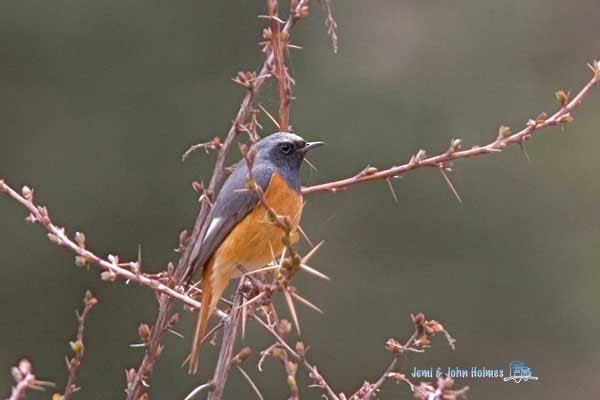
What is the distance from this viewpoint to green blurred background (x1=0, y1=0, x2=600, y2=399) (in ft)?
45.7

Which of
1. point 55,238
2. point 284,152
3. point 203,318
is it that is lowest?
point 55,238

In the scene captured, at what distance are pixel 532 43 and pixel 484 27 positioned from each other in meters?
0.93

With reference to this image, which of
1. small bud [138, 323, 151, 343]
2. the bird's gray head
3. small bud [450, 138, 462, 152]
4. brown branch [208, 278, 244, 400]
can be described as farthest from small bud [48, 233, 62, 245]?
the bird's gray head

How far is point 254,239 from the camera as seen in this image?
3666 mm

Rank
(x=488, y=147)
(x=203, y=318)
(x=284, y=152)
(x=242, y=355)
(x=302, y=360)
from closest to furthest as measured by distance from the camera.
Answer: (x=302, y=360), (x=242, y=355), (x=488, y=147), (x=203, y=318), (x=284, y=152)

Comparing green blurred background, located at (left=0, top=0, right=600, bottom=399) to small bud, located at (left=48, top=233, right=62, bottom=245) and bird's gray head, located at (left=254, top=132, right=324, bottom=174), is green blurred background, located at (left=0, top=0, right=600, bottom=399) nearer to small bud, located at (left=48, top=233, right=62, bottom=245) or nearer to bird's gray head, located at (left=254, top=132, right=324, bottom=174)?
bird's gray head, located at (left=254, top=132, right=324, bottom=174)

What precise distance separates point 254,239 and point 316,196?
1033 centimetres

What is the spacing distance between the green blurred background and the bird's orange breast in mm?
9792

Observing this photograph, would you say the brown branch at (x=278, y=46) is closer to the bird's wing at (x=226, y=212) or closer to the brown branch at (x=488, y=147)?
the brown branch at (x=488, y=147)

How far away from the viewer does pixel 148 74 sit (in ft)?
48.4

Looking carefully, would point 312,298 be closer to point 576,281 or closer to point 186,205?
point 186,205

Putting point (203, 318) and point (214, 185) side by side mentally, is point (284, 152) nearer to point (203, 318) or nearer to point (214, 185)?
point (203, 318)

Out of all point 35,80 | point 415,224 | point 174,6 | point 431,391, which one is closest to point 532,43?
point 415,224

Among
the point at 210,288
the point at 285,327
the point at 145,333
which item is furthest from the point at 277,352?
the point at 210,288
